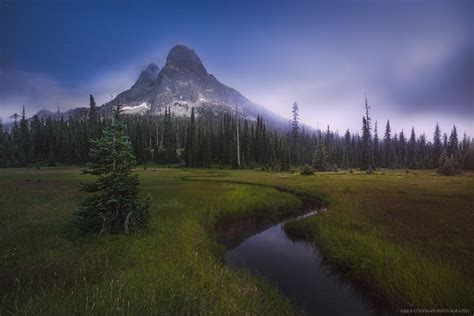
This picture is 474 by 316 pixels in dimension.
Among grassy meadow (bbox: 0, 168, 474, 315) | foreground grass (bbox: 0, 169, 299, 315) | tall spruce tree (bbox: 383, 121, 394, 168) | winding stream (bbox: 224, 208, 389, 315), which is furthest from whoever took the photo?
tall spruce tree (bbox: 383, 121, 394, 168)

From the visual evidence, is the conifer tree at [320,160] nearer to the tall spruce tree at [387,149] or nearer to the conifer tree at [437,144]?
the tall spruce tree at [387,149]

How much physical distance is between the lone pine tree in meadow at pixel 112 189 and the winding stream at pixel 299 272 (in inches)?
233

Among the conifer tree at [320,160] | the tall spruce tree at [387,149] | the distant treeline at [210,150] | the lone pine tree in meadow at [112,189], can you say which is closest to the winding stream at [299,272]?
the lone pine tree in meadow at [112,189]

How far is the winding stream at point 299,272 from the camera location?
857cm

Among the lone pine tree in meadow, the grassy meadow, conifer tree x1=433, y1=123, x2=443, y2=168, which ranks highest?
conifer tree x1=433, y1=123, x2=443, y2=168

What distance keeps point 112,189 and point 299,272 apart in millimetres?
10093

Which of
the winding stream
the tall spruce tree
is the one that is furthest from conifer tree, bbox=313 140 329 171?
the winding stream

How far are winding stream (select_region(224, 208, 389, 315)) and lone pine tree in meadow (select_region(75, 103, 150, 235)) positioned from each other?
593 cm

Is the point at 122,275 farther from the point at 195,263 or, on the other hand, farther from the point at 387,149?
the point at 387,149

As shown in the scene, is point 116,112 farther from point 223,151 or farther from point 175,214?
point 223,151

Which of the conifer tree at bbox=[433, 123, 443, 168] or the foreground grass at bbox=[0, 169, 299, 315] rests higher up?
the conifer tree at bbox=[433, 123, 443, 168]

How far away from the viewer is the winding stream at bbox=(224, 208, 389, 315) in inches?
337

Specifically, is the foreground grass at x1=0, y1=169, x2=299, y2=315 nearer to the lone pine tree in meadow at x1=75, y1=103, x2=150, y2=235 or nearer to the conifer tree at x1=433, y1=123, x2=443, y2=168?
the lone pine tree in meadow at x1=75, y1=103, x2=150, y2=235

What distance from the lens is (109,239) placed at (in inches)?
462
